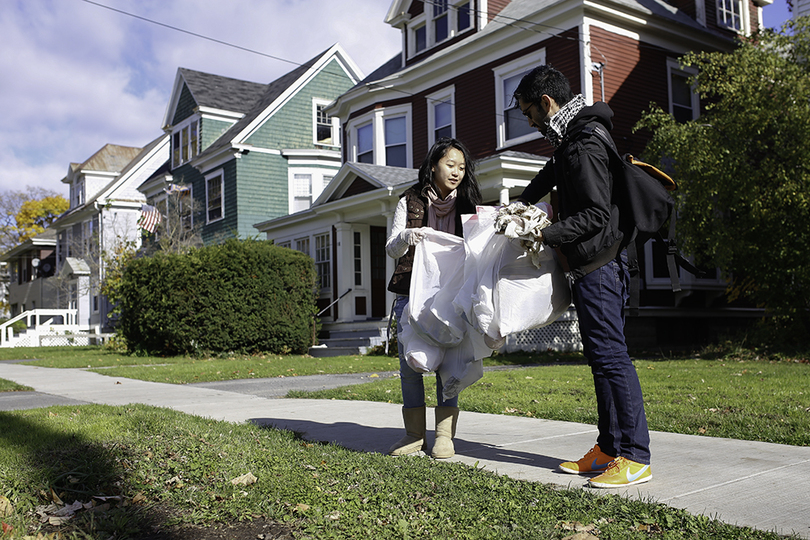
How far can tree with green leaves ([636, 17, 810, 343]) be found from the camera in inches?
434

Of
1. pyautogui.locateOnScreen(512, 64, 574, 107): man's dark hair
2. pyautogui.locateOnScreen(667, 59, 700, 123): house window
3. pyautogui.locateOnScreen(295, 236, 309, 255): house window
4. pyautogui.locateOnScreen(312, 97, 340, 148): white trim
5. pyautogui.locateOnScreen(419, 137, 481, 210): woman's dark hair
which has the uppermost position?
pyautogui.locateOnScreen(312, 97, 340, 148): white trim

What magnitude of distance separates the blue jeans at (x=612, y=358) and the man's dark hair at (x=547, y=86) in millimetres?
886

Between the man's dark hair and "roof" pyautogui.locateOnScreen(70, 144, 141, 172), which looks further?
"roof" pyautogui.locateOnScreen(70, 144, 141, 172)

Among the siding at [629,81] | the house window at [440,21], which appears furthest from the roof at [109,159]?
the siding at [629,81]

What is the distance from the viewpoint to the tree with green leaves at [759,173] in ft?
36.1

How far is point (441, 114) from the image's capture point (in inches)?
726

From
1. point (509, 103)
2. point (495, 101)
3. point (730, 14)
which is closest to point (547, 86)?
point (509, 103)

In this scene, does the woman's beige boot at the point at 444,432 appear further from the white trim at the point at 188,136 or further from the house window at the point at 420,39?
the white trim at the point at 188,136

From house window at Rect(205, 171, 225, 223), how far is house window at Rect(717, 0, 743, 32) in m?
16.7

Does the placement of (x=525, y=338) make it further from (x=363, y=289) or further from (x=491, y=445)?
(x=491, y=445)

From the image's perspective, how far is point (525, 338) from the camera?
1460 cm

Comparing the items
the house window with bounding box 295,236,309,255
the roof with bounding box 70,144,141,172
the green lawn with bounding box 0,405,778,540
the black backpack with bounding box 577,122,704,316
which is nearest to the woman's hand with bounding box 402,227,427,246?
the black backpack with bounding box 577,122,704,316

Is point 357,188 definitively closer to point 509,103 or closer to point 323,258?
point 323,258

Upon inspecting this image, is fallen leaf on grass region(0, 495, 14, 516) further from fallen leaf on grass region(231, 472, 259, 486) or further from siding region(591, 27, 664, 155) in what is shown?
siding region(591, 27, 664, 155)
